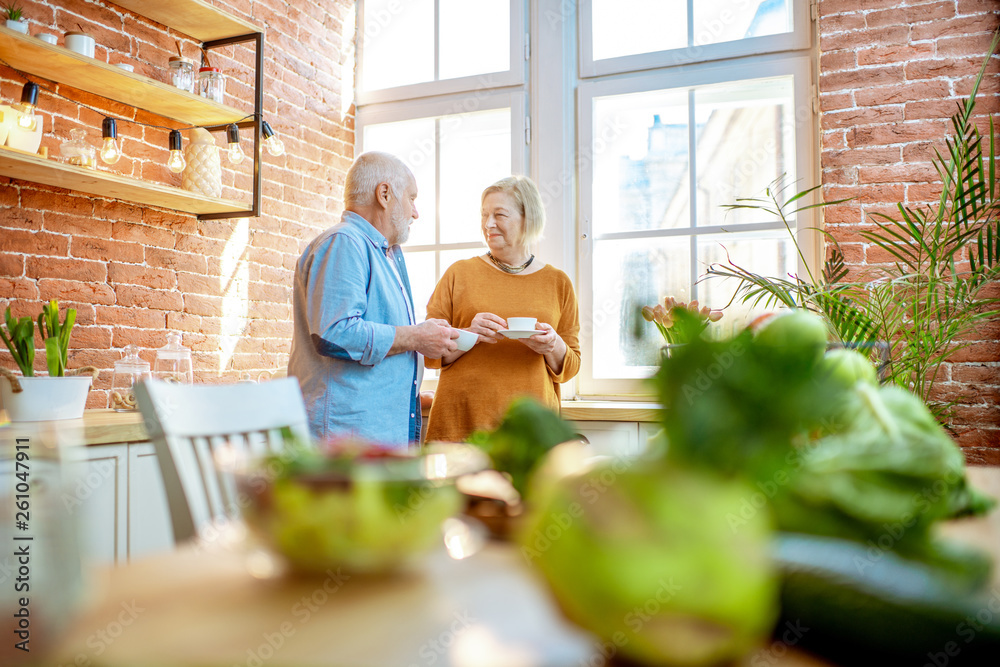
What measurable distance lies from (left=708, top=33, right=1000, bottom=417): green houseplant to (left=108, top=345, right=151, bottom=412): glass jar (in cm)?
202

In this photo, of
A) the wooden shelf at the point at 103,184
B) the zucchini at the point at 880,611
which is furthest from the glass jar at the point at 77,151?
the zucchini at the point at 880,611

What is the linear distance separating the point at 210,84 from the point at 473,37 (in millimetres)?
1419

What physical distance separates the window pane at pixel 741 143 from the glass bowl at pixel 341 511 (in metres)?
2.92

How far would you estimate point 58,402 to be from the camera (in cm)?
190

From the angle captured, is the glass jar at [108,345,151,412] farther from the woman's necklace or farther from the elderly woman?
the woman's necklace

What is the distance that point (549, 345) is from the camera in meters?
2.39

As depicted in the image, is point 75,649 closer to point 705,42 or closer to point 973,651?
point 973,651

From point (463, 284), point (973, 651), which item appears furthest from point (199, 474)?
point (463, 284)

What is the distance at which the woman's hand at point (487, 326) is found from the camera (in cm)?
233

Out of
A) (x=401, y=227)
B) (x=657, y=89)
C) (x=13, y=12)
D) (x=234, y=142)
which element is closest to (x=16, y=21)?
(x=13, y=12)

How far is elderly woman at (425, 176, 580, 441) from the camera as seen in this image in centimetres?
242

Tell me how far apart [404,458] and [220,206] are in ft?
8.59

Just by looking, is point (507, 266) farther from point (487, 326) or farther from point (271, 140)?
point (271, 140)

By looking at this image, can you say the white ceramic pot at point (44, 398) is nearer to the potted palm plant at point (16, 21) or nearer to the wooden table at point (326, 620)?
the potted palm plant at point (16, 21)
